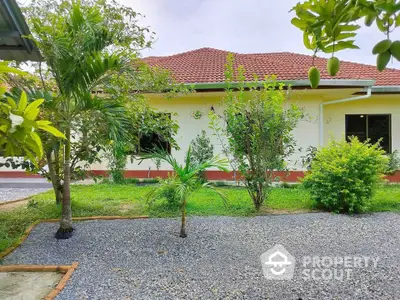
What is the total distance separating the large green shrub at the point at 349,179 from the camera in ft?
18.0

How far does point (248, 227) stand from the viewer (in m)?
4.75

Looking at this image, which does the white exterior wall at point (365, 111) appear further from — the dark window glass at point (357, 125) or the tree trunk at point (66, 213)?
the tree trunk at point (66, 213)

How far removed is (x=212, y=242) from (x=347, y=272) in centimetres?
175

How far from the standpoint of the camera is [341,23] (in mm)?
1049

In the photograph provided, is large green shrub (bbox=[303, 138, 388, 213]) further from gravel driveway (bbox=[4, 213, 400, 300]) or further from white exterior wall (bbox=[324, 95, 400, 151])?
white exterior wall (bbox=[324, 95, 400, 151])

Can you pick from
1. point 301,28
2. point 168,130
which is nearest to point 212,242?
point 168,130

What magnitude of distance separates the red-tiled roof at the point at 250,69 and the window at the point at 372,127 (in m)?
1.26

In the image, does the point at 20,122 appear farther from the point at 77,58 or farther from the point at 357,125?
the point at 357,125

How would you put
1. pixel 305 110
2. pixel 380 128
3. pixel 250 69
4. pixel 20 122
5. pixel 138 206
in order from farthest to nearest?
pixel 250 69, pixel 380 128, pixel 305 110, pixel 138 206, pixel 20 122

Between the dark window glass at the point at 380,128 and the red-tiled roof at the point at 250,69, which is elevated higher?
the red-tiled roof at the point at 250,69

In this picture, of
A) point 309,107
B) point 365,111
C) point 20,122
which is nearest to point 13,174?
point 309,107

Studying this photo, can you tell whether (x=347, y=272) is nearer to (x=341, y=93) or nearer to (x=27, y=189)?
(x=341, y=93)

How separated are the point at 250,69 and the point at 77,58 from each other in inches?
314

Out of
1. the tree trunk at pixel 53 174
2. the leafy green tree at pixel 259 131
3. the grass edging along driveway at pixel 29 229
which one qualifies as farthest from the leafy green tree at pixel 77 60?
the leafy green tree at pixel 259 131
